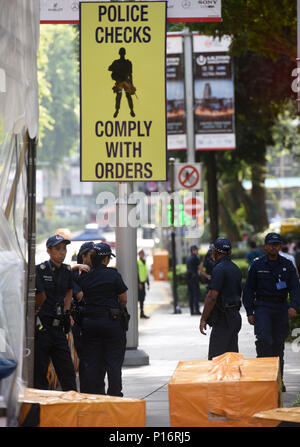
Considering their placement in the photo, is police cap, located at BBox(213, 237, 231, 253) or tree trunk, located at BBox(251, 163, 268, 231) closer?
police cap, located at BBox(213, 237, 231, 253)

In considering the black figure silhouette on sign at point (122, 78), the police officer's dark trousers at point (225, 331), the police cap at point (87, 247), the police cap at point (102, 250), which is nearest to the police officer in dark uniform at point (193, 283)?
the black figure silhouette on sign at point (122, 78)

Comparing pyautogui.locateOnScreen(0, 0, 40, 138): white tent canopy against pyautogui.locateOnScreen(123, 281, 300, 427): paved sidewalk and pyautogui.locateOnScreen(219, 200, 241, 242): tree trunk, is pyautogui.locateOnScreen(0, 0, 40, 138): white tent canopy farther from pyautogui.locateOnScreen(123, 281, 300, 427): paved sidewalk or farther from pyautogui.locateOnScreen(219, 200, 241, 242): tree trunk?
pyautogui.locateOnScreen(219, 200, 241, 242): tree trunk

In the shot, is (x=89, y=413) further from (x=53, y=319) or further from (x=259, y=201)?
(x=259, y=201)

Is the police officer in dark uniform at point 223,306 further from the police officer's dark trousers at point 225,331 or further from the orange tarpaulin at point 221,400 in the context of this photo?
the orange tarpaulin at point 221,400

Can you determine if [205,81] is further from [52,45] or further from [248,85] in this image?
[52,45]

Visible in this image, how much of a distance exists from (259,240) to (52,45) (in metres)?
Answer: 49.9

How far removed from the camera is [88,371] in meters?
9.38

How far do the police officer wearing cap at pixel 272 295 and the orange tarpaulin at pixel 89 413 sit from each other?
159 inches

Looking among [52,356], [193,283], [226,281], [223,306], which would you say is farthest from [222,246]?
[193,283]

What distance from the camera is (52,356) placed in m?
9.16

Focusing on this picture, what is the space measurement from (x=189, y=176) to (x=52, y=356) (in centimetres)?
1520

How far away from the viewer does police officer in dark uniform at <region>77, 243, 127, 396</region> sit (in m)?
9.31

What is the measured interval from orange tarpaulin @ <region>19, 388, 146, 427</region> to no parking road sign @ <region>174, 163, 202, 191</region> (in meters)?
17.5

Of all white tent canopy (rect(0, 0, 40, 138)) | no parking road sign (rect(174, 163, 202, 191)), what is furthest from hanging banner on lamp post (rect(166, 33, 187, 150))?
white tent canopy (rect(0, 0, 40, 138))
